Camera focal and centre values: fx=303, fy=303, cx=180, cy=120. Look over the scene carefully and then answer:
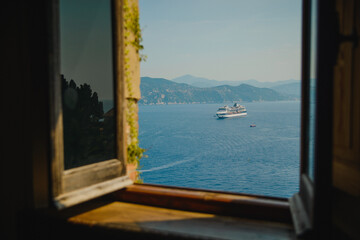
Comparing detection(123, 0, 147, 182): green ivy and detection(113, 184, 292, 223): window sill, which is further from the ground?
detection(123, 0, 147, 182): green ivy

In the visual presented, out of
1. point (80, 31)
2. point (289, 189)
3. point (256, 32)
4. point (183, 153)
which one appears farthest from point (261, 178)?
point (256, 32)

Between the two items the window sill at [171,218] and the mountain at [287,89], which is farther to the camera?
the mountain at [287,89]

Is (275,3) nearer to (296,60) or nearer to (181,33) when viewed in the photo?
(296,60)

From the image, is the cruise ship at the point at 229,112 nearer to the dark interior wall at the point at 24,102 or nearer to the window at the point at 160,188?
the window at the point at 160,188

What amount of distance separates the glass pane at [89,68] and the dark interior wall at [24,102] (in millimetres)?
220

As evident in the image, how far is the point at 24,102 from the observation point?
155 centimetres

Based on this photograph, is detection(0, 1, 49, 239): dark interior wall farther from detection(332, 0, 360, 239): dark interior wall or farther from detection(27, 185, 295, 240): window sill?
detection(332, 0, 360, 239): dark interior wall

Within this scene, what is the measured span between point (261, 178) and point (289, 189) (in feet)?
9.00

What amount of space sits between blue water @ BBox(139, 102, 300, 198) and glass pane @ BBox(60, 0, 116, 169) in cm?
2340

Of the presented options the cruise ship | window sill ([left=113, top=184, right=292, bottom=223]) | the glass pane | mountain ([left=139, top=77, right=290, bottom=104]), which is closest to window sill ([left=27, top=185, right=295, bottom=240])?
window sill ([left=113, top=184, right=292, bottom=223])

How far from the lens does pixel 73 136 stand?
Result: 1942mm

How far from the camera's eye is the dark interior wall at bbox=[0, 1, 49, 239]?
1.53 metres

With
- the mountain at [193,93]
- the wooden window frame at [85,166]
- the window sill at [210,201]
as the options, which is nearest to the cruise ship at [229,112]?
the mountain at [193,93]

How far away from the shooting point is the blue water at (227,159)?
28188mm
